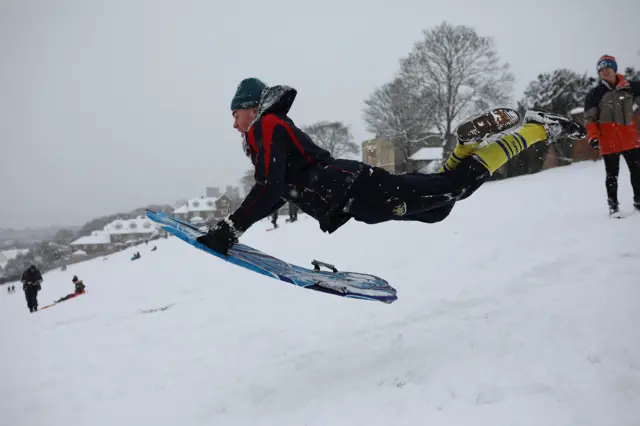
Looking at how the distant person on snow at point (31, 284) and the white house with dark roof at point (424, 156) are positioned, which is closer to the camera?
the distant person on snow at point (31, 284)

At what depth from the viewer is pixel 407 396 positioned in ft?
8.45

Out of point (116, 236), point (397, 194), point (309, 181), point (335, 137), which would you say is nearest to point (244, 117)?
point (309, 181)

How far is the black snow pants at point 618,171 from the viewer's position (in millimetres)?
5324

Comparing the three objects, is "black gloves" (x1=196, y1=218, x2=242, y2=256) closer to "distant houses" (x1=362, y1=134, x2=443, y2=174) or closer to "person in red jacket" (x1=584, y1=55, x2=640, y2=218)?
"person in red jacket" (x1=584, y1=55, x2=640, y2=218)

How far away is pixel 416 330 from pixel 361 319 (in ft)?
2.41

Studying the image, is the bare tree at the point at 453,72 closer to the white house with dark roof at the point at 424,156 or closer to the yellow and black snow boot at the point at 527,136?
the white house with dark roof at the point at 424,156

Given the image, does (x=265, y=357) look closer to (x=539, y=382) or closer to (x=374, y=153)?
(x=539, y=382)

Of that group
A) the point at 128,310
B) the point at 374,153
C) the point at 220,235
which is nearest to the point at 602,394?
the point at 220,235

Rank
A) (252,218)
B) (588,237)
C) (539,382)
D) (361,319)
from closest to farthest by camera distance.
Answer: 1. (539,382)
2. (252,218)
3. (361,319)
4. (588,237)

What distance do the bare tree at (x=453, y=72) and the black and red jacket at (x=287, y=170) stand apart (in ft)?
93.7

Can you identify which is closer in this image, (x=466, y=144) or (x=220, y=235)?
(x=220, y=235)

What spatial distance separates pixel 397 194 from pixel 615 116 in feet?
14.2

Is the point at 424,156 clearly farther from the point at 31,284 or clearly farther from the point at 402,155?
the point at 31,284

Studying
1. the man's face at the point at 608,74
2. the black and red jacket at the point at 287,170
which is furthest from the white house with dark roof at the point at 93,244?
the man's face at the point at 608,74
